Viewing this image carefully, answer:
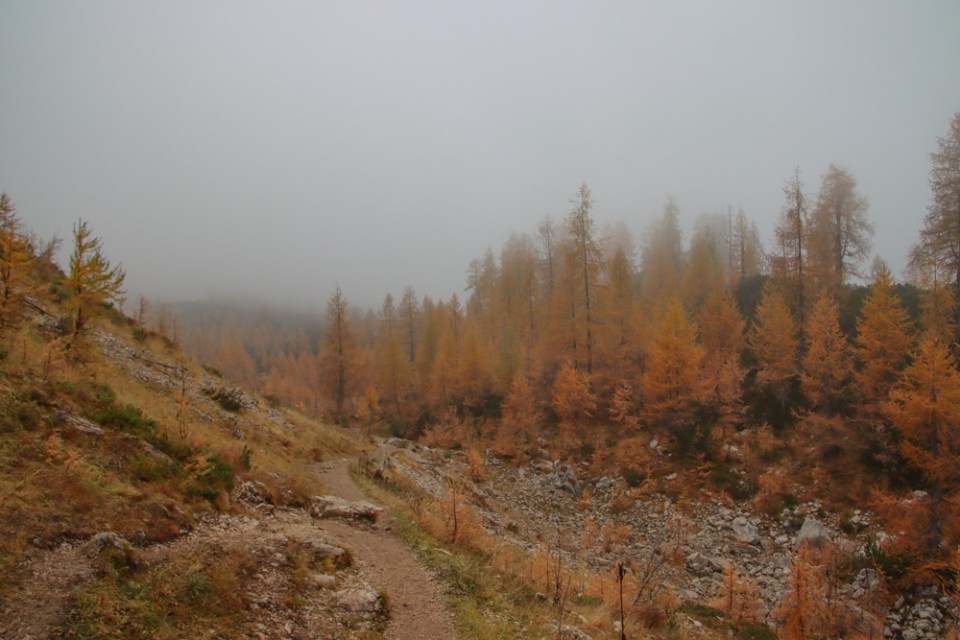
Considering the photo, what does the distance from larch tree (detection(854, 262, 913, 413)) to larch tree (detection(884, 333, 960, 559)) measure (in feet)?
13.6

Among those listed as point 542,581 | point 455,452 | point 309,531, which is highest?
point 309,531

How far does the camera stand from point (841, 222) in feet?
120

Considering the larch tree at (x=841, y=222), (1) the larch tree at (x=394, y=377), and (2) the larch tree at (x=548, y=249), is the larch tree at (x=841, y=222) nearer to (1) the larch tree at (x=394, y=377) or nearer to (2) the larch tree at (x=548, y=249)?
(2) the larch tree at (x=548, y=249)

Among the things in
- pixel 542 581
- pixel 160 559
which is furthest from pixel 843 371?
pixel 160 559

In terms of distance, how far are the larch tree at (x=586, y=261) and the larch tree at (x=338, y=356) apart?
25062 millimetres

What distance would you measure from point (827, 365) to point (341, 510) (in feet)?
91.9

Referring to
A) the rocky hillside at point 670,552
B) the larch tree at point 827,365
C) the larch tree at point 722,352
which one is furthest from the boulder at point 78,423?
the larch tree at point 827,365

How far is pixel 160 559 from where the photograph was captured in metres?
6.09

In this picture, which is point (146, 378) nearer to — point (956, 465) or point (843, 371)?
point (956, 465)

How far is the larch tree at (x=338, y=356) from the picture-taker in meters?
44.3

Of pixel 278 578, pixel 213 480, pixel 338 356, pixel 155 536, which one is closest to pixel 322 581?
pixel 278 578

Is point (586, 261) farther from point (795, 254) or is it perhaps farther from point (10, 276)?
point (10, 276)

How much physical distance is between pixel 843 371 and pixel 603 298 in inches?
620

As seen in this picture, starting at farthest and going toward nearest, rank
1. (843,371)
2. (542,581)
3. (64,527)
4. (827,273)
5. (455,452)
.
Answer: (455,452) < (827,273) < (843,371) < (542,581) < (64,527)
